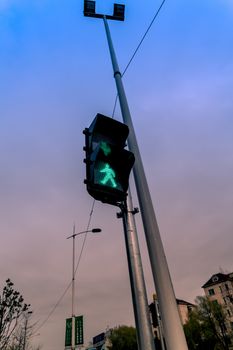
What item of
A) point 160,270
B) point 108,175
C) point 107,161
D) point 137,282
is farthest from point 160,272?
point 107,161

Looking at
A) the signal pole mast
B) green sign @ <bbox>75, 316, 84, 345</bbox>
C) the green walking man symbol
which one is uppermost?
green sign @ <bbox>75, 316, 84, 345</bbox>

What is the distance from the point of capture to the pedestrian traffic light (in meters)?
2.54

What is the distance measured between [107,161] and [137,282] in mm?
1300

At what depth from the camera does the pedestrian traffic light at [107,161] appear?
2543 mm

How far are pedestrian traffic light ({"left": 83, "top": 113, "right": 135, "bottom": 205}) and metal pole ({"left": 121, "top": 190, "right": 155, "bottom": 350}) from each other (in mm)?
465

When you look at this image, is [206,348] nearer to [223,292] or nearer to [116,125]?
[223,292]

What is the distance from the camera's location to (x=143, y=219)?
2527 mm

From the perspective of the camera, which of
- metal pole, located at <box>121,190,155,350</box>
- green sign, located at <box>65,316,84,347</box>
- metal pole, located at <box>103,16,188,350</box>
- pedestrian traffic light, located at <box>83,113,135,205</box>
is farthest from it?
green sign, located at <box>65,316,84,347</box>

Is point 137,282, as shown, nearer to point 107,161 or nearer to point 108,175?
point 108,175

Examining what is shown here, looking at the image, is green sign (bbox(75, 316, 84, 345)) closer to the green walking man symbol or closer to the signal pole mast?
the signal pole mast

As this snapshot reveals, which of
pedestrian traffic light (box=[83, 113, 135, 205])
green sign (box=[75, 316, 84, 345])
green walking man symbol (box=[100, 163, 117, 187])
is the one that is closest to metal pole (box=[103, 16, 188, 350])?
pedestrian traffic light (box=[83, 113, 135, 205])

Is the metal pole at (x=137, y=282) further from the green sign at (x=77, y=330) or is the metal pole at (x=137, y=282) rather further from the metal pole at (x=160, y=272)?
the green sign at (x=77, y=330)

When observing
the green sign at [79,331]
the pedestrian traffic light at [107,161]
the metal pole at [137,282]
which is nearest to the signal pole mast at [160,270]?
the pedestrian traffic light at [107,161]

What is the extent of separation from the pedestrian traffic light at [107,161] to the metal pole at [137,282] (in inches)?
18.3
